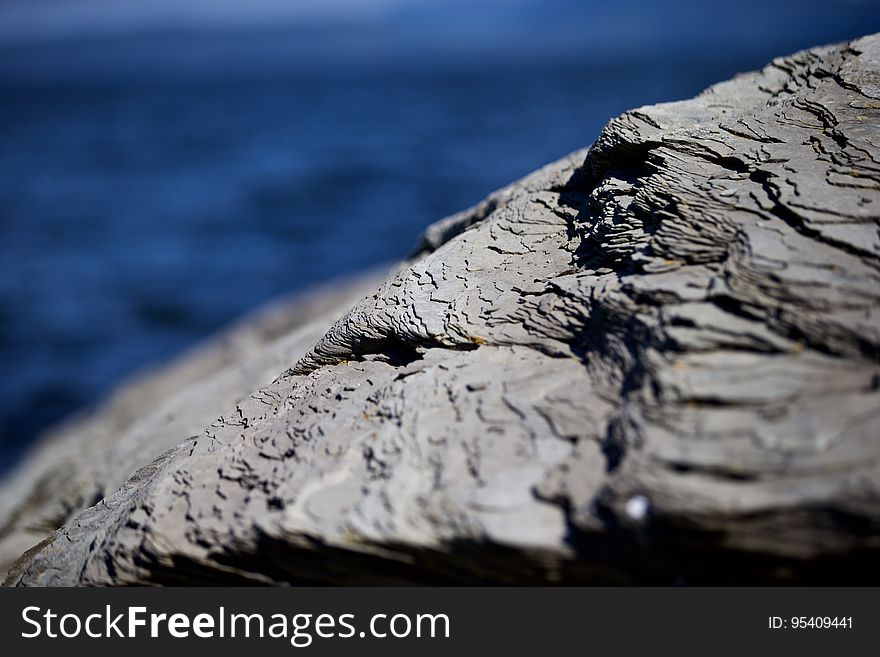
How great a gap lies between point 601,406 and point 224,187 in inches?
1038

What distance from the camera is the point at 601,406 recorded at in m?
3.10

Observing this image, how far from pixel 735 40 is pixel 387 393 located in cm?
7817

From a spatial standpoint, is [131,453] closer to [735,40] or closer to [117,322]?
[117,322]

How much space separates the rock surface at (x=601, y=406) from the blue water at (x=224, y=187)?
1015cm

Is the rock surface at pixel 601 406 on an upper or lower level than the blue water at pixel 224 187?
lower

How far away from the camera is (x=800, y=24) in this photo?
224ft

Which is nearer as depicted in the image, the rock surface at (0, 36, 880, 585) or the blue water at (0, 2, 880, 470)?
the rock surface at (0, 36, 880, 585)

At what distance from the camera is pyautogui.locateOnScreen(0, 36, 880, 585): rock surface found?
262 centimetres

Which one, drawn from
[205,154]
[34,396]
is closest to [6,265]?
[34,396]

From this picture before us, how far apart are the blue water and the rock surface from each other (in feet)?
33.3

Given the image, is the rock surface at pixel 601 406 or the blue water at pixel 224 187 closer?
the rock surface at pixel 601 406

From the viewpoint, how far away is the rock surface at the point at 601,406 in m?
2.62

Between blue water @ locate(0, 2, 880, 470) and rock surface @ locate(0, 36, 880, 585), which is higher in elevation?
blue water @ locate(0, 2, 880, 470)

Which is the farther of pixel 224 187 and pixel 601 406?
pixel 224 187
